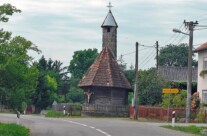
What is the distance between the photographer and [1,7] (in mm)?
30219

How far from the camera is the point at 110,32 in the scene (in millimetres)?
80438

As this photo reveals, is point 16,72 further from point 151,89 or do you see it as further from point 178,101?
point 151,89

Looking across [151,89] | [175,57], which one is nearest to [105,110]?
[151,89]

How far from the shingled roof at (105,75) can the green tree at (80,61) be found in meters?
56.5

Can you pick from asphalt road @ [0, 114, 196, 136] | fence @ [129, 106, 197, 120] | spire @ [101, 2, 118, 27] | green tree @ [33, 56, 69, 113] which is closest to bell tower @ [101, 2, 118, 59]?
spire @ [101, 2, 118, 27]

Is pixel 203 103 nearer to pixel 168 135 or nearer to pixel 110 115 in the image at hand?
pixel 110 115

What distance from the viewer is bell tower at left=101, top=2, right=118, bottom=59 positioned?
8000cm

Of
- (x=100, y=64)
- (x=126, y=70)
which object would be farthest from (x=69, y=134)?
(x=126, y=70)

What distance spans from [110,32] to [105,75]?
10.2 meters

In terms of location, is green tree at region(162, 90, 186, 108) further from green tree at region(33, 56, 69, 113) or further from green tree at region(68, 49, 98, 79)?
green tree at region(68, 49, 98, 79)

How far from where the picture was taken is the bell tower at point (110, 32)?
3150 inches

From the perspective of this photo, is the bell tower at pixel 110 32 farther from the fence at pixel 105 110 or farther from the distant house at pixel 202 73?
the distant house at pixel 202 73

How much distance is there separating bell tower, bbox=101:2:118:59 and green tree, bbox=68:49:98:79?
166ft

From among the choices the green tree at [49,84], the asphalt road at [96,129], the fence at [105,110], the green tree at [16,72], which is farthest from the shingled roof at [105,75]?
the green tree at [16,72]
